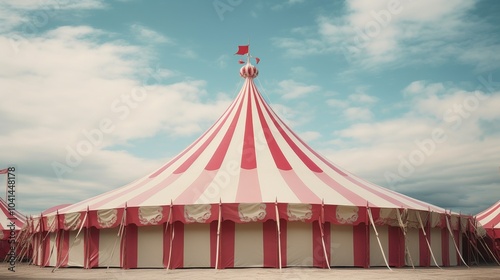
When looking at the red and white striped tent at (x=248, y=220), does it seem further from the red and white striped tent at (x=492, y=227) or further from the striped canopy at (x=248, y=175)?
the red and white striped tent at (x=492, y=227)

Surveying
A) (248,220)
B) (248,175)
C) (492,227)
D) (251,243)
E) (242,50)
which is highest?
(242,50)

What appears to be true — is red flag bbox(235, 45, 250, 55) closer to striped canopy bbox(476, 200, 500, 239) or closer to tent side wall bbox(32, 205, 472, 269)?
tent side wall bbox(32, 205, 472, 269)

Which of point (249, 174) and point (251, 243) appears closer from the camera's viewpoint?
point (251, 243)

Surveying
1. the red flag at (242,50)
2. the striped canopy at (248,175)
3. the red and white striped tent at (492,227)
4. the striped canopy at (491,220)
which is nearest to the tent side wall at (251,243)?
the striped canopy at (248,175)

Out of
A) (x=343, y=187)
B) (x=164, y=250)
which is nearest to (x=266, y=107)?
(x=343, y=187)

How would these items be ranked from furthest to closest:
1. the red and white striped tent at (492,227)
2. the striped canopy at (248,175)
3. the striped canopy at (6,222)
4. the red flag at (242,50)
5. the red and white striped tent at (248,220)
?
the striped canopy at (6,222) < the red and white striped tent at (492,227) < the red flag at (242,50) < the striped canopy at (248,175) < the red and white striped tent at (248,220)

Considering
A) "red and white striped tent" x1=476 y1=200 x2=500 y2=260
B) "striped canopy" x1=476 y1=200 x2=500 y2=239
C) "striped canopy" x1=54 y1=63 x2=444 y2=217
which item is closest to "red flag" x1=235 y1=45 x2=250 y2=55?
"striped canopy" x1=54 y1=63 x2=444 y2=217

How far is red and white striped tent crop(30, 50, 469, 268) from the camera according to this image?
12.2 meters

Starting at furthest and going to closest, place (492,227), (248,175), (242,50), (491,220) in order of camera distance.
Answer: (491,220) < (492,227) < (242,50) < (248,175)

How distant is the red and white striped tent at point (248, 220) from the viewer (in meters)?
12.2

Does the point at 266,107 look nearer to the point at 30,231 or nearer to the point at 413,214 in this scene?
the point at 413,214

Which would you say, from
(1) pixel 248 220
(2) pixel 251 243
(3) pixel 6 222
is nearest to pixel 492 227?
(2) pixel 251 243

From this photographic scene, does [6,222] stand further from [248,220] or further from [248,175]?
[248,220]

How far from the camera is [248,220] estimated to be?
12.0m
